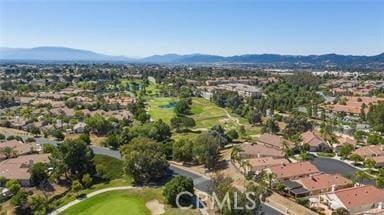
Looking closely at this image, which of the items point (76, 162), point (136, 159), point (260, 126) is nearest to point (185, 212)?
point (136, 159)

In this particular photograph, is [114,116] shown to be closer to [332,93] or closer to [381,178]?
[381,178]

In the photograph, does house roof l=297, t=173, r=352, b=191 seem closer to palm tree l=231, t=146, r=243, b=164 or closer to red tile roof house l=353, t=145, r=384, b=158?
palm tree l=231, t=146, r=243, b=164

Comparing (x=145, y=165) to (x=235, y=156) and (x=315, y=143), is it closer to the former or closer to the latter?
(x=235, y=156)

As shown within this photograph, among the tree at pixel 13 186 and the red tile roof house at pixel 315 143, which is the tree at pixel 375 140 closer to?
the red tile roof house at pixel 315 143

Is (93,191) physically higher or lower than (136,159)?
lower

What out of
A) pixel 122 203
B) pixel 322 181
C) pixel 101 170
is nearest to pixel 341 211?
pixel 322 181

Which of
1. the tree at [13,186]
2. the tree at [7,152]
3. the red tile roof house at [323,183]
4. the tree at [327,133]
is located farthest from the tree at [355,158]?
the tree at [7,152]

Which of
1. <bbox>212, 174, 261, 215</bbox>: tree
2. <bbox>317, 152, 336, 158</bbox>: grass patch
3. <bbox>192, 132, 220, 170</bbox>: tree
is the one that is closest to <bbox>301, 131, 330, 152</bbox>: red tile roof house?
<bbox>317, 152, 336, 158</bbox>: grass patch
